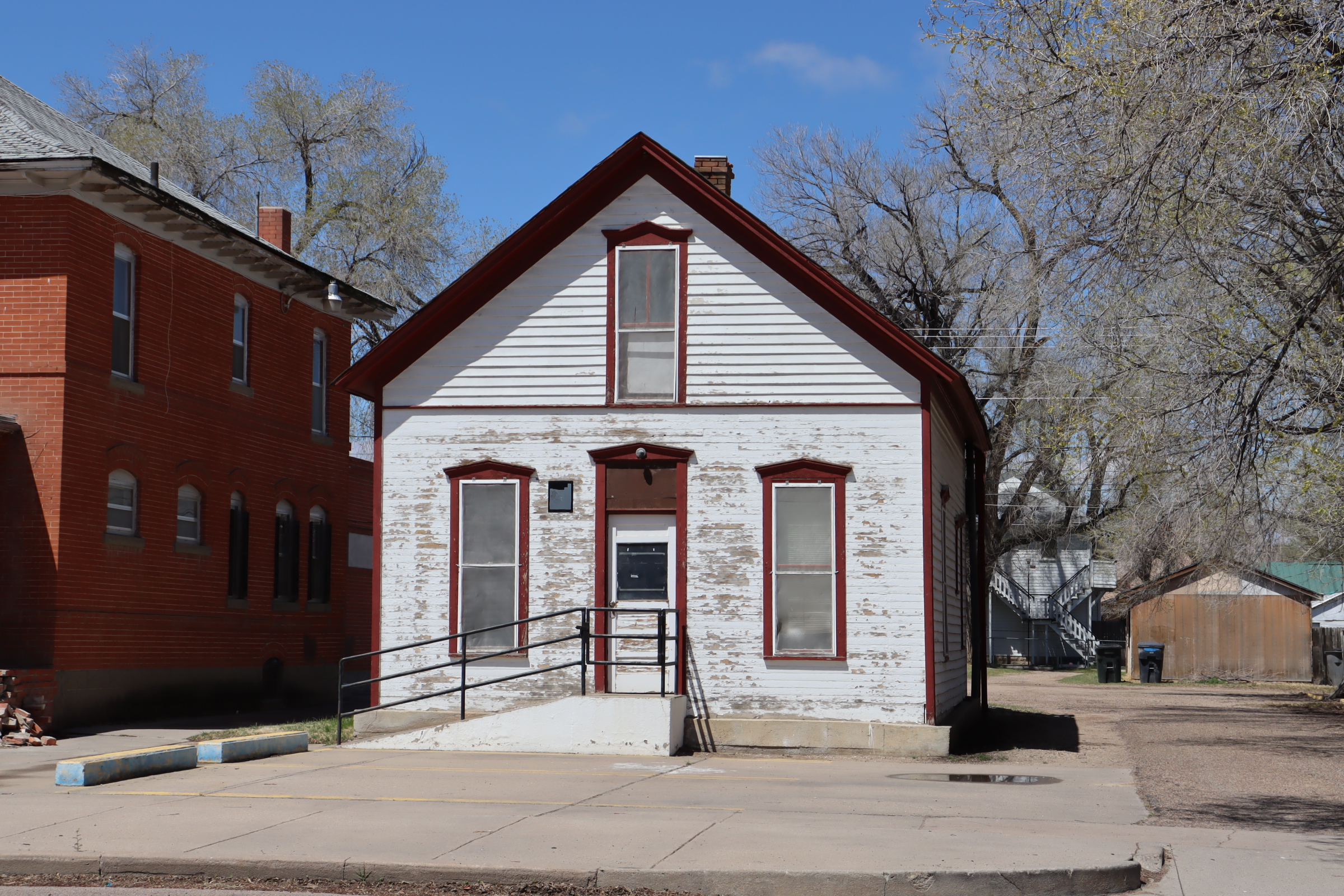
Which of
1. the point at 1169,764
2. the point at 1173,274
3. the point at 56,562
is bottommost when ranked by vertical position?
the point at 1169,764

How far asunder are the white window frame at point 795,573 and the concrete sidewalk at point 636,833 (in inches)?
112

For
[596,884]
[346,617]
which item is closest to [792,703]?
[596,884]

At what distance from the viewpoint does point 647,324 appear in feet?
59.2

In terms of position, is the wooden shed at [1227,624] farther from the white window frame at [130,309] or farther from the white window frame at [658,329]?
the white window frame at [130,309]

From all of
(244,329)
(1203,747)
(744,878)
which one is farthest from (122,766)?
(1203,747)

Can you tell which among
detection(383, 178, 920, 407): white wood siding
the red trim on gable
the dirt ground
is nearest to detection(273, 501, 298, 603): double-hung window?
detection(383, 178, 920, 407): white wood siding

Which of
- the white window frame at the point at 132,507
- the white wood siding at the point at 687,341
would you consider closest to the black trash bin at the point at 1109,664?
the white wood siding at the point at 687,341

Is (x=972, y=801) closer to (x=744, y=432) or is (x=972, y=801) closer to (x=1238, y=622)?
(x=744, y=432)

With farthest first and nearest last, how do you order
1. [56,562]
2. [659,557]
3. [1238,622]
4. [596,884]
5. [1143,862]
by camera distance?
[1238,622] < [56,562] < [659,557] < [1143,862] < [596,884]

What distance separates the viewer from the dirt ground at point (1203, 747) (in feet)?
40.6

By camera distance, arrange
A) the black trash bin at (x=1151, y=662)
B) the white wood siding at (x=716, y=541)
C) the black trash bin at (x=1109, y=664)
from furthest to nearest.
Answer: the black trash bin at (x=1109, y=664) < the black trash bin at (x=1151, y=662) < the white wood siding at (x=716, y=541)

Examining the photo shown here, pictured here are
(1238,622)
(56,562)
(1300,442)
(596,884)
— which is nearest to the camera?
(596,884)

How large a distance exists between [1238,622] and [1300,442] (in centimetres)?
2321

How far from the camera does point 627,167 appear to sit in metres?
18.1
